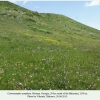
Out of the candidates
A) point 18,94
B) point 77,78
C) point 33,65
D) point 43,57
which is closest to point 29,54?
point 43,57

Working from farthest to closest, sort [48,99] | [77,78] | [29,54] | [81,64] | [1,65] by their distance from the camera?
[29,54] < [81,64] < [1,65] < [77,78] < [48,99]

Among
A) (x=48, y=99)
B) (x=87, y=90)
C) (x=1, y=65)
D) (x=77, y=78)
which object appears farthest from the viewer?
(x=1, y=65)

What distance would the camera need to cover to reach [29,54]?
1830 centimetres

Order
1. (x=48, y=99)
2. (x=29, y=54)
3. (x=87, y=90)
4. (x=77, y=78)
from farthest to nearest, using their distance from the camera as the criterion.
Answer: (x=29, y=54)
(x=77, y=78)
(x=87, y=90)
(x=48, y=99)

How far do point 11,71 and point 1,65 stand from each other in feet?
4.72

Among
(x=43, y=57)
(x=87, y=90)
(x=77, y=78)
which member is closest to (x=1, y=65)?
(x=43, y=57)

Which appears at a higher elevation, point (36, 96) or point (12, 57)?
point (12, 57)

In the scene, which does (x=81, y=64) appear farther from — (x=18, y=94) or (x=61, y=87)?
(x=18, y=94)

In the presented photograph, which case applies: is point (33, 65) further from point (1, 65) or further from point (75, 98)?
point (75, 98)

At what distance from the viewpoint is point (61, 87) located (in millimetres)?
12070

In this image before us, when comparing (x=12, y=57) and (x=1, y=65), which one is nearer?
(x=1, y=65)

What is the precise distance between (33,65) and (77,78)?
3547mm

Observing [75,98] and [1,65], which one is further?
[1,65]

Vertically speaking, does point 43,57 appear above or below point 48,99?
above
